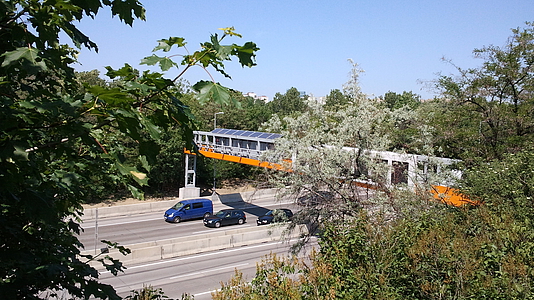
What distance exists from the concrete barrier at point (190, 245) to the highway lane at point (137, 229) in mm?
2098

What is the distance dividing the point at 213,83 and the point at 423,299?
4474mm

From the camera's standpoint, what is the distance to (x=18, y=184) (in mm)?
2891

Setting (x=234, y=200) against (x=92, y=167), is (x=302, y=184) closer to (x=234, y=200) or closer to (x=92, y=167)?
(x=92, y=167)

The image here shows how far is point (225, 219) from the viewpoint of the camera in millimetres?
26984

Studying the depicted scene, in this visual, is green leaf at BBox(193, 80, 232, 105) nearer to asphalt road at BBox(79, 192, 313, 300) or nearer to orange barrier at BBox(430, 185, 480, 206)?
asphalt road at BBox(79, 192, 313, 300)

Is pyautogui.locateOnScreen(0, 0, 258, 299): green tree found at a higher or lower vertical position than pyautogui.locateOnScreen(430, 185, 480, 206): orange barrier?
higher

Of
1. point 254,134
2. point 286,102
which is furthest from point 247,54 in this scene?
point 286,102

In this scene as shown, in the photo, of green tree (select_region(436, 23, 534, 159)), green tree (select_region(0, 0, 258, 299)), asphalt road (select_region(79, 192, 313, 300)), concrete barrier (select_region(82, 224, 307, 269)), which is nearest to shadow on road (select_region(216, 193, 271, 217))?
asphalt road (select_region(79, 192, 313, 300))

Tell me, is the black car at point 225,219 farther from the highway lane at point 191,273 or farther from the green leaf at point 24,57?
the green leaf at point 24,57

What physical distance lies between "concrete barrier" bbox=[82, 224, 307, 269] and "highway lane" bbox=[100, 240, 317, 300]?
1.20ft

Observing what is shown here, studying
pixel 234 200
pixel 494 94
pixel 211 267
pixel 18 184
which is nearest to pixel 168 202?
pixel 234 200

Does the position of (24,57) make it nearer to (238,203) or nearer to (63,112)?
(63,112)

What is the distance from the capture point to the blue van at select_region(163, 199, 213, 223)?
27.8 meters

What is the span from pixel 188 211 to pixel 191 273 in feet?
34.6
